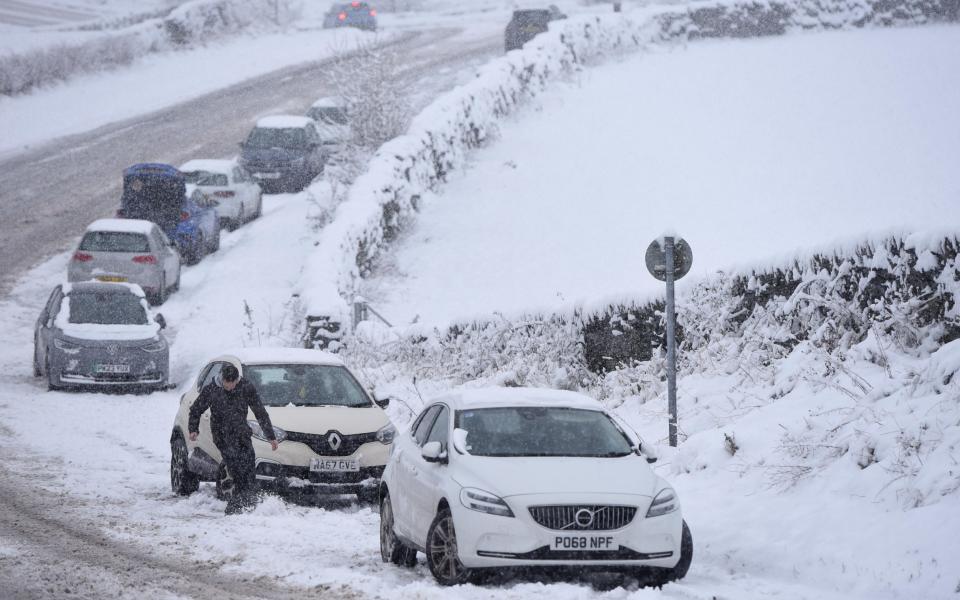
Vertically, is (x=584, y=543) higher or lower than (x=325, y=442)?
higher

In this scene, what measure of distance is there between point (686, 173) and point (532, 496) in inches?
916

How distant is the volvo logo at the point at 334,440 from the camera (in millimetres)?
12508

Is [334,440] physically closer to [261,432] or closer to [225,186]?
[261,432]

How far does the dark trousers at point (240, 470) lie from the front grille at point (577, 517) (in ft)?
13.3

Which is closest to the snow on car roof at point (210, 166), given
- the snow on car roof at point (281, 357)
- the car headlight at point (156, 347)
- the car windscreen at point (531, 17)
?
the car headlight at point (156, 347)

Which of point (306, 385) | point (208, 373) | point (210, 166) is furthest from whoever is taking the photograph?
point (210, 166)

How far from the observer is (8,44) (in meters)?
46.2

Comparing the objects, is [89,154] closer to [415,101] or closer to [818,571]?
[415,101]

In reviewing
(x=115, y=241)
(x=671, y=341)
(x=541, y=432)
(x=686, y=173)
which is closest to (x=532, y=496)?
(x=541, y=432)

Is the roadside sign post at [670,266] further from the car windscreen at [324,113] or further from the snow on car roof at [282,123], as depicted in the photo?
the car windscreen at [324,113]

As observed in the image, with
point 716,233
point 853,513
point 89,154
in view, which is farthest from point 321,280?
point 89,154

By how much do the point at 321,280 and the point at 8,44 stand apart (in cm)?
2958

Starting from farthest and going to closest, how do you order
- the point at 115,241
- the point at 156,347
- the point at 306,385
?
the point at 115,241 < the point at 156,347 < the point at 306,385

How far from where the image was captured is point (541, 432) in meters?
9.62
